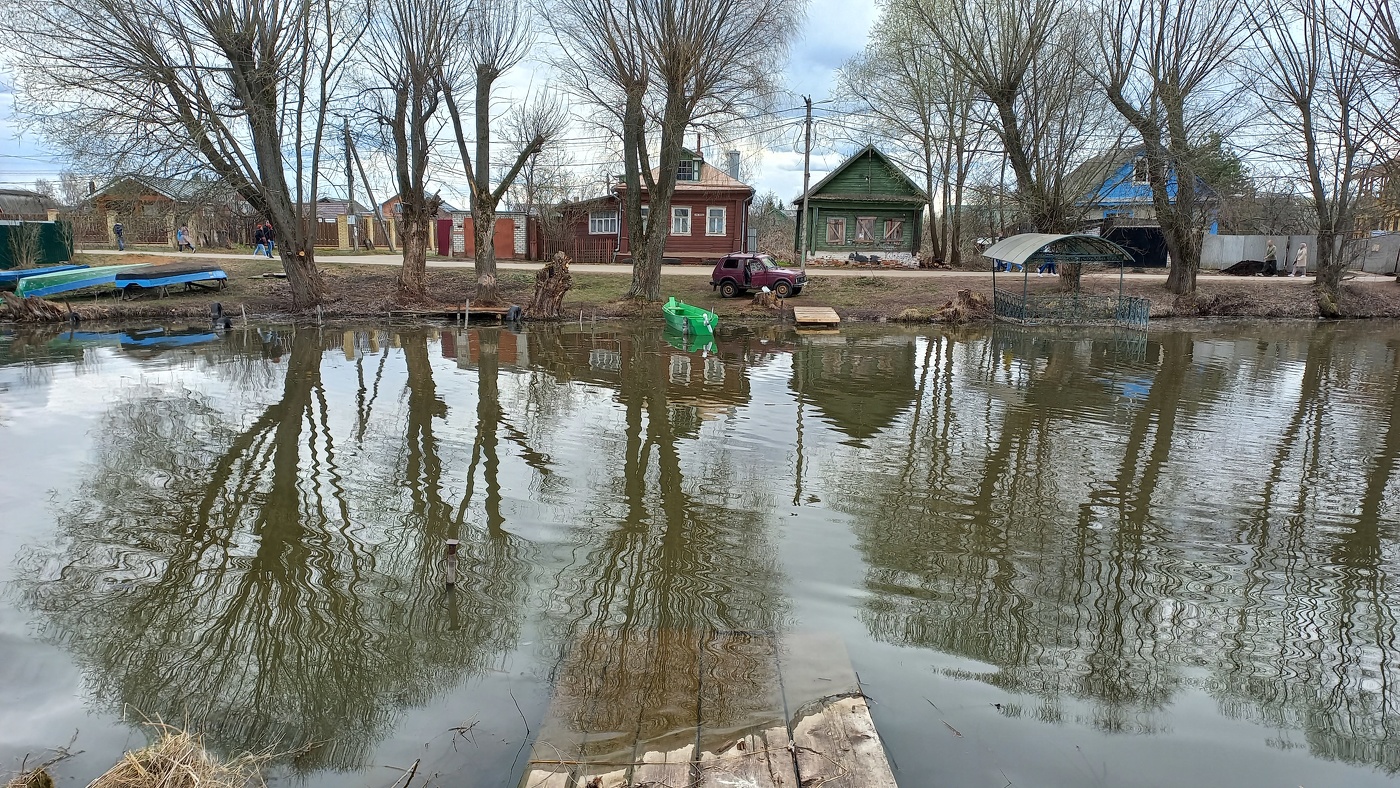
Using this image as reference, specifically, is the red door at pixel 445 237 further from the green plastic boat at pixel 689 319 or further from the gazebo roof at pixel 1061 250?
the gazebo roof at pixel 1061 250

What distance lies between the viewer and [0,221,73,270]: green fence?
1003 inches

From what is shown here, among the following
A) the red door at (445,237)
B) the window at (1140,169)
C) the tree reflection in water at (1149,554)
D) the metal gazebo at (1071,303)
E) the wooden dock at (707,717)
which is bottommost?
the wooden dock at (707,717)

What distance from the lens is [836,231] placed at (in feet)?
125

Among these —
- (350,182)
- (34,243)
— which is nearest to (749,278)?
(350,182)

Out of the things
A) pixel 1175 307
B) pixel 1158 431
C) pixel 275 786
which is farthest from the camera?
pixel 1175 307

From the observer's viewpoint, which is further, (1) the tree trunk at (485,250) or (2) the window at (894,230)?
(2) the window at (894,230)

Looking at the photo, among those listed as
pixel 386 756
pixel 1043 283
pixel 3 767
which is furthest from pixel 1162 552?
pixel 1043 283

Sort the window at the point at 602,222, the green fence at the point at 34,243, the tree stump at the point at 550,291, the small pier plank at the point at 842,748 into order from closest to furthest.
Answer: the small pier plank at the point at 842,748 → the tree stump at the point at 550,291 → the green fence at the point at 34,243 → the window at the point at 602,222

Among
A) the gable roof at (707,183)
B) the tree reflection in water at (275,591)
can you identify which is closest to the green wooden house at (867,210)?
the gable roof at (707,183)

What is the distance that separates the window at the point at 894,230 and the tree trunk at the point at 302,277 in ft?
81.6

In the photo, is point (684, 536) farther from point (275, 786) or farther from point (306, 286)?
point (306, 286)

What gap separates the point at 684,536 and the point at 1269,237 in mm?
38690

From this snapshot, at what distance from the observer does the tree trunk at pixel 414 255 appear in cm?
2409

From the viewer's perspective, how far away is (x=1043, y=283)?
96.4 feet
